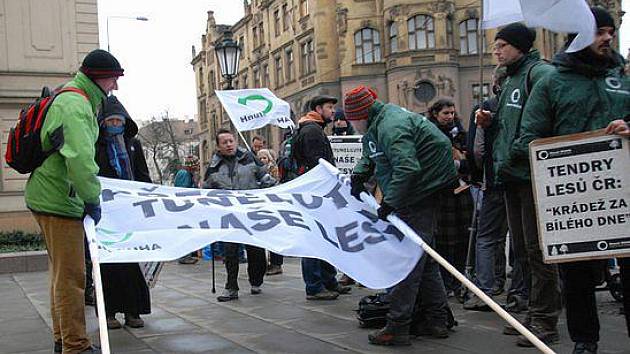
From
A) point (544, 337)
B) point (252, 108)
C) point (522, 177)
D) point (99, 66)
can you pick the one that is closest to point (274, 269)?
point (252, 108)

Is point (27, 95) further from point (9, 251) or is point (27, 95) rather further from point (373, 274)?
point (373, 274)

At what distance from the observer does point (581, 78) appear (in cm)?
473

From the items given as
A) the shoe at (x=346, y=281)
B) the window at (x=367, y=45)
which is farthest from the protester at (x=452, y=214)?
the window at (x=367, y=45)

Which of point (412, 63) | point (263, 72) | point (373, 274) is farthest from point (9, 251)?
point (263, 72)

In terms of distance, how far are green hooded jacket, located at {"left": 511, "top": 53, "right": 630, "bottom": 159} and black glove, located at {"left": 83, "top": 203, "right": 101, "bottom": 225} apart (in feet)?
9.55

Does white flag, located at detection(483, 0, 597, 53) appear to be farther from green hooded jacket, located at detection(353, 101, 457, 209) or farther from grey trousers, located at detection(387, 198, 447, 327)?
grey trousers, located at detection(387, 198, 447, 327)

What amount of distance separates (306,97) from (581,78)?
4649 cm

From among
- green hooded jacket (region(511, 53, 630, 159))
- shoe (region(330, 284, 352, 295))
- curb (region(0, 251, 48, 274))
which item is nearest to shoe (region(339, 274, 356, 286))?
shoe (region(330, 284, 352, 295))

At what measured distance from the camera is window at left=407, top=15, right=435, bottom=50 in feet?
151

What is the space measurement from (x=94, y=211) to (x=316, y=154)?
360cm

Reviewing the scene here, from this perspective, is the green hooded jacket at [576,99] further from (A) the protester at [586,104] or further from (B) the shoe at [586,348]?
(B) the shoe at [586,348]

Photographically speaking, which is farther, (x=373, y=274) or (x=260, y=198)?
(x=260, y=198)

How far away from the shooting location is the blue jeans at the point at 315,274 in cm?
812

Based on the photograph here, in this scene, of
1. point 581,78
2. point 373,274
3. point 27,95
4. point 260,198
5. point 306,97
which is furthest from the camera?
point 306,97
